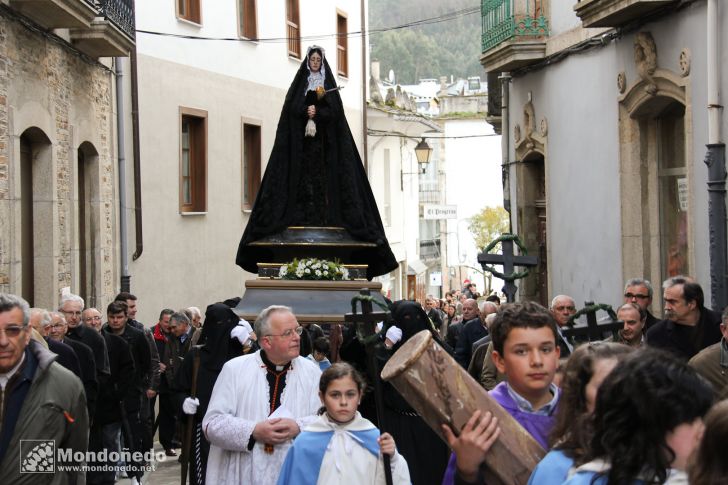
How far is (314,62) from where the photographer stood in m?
12.4

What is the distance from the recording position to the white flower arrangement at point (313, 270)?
11.2 meters

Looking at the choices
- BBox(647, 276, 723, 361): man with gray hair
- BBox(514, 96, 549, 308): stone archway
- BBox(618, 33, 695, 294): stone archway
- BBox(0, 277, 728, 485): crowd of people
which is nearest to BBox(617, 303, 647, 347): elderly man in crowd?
BBox(0, 277, 728, 485): crowd of people

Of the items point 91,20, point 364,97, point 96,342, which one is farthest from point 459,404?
point 364,97

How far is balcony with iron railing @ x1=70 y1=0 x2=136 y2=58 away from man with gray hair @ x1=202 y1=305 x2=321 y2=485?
9.28m

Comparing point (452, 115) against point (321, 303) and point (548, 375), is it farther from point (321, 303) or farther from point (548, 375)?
point (548, 375)

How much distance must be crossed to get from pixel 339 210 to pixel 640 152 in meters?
3.34

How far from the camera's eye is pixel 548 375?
4.32m

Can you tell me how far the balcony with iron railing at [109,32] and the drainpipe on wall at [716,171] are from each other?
23.8 ft

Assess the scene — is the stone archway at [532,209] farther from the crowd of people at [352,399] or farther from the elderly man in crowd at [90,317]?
the elderly man in crowd at [90,317]

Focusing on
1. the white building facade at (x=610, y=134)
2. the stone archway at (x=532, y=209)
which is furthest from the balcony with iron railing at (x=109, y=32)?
→ the stone archway at (x=532, y=209)

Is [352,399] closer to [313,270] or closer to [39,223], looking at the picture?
[313,270]

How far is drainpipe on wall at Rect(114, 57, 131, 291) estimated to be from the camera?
57.9 ft

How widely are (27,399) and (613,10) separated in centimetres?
812

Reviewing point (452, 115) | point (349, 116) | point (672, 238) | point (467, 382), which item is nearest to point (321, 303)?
point (672, 238)
